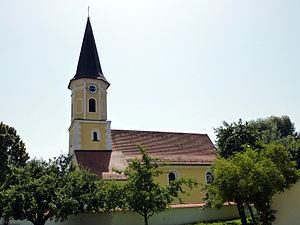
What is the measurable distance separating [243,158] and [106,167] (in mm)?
12263

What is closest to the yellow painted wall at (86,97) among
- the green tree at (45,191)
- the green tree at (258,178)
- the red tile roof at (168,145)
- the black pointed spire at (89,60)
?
the black pointed spire at (89,60)

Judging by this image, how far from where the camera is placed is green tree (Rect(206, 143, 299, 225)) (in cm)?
1677

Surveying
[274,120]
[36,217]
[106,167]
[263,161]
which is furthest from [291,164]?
[274,120]

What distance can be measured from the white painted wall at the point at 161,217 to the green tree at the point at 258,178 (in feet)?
12.0

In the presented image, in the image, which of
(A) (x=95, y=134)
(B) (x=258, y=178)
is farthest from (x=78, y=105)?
(B) (x=258, y=178)

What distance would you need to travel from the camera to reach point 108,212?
20.0 m

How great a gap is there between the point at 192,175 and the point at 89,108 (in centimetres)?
1208

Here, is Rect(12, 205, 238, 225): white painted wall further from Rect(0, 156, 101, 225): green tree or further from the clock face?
the clock face

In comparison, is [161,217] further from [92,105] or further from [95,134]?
[92,105]

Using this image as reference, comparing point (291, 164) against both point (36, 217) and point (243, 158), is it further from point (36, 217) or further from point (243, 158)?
point (36, 217)

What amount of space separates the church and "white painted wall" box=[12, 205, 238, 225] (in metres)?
4.86

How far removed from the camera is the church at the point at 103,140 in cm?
2733

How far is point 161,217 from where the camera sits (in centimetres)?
2109

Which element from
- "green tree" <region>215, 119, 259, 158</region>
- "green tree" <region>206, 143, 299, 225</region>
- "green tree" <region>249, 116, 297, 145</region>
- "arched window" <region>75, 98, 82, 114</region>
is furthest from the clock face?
"green tree" <region>249, 116, 297, 145</region>
